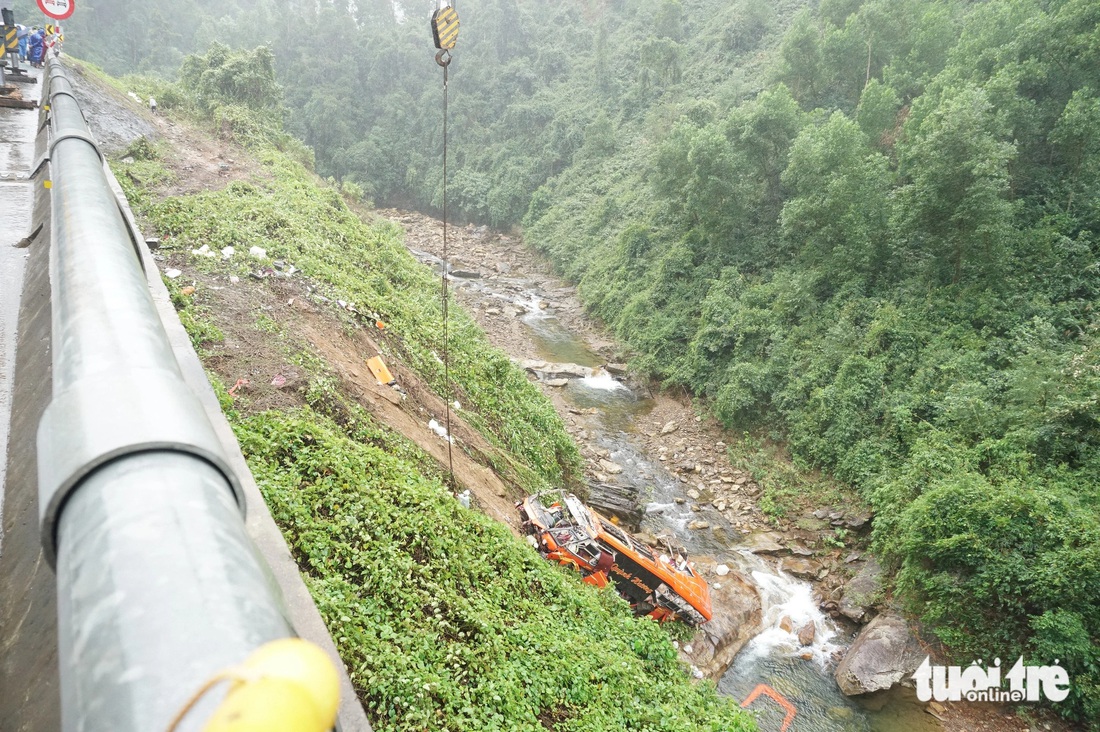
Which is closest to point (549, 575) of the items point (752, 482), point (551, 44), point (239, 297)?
point (239, 297)

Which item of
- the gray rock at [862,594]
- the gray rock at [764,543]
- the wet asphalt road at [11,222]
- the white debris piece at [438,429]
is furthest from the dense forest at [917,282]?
the wet asphalt road at [11,222]

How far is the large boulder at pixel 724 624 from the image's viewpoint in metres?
9.86

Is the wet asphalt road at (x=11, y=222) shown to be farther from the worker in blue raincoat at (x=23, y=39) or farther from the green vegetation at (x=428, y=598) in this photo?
the worker in blue raincoat at (x=23, y=39)

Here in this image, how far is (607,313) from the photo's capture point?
26.3 m

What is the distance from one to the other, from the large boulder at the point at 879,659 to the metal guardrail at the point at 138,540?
1115 cm

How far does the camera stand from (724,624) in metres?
10.6

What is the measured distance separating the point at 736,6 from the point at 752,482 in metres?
39.6

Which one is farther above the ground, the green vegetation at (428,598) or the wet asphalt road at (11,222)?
the wet asphalt road at (11,222)

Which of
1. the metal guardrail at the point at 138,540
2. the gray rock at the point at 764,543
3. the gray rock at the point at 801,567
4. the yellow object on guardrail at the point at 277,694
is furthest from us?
the gray rock at the point at 764,543

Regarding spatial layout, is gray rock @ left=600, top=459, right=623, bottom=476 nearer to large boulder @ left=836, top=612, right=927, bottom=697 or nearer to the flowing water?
the flowing water

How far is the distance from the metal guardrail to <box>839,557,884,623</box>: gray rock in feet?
41.3

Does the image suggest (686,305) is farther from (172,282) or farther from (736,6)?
(736,6)

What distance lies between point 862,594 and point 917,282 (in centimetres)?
891

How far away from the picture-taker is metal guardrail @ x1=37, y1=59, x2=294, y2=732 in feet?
2.80
